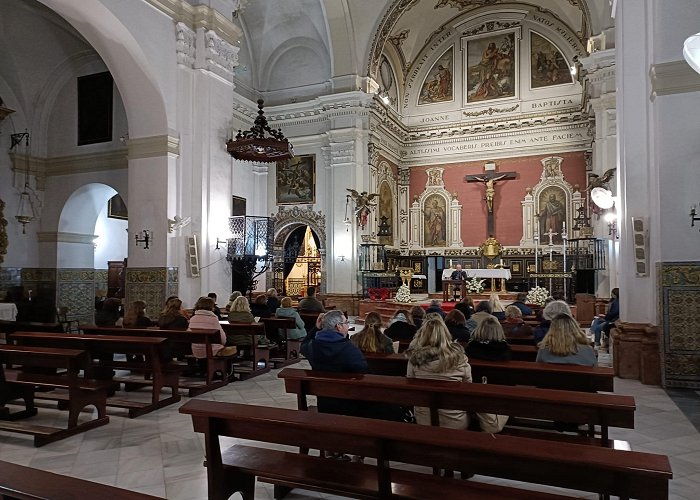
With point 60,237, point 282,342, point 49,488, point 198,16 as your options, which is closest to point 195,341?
point 282,342

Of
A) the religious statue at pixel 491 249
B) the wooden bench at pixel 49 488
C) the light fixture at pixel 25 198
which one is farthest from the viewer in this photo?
the religious statue at pixel 491 249

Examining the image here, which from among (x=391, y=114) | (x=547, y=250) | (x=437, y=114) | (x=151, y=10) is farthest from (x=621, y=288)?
(x=437, y=114)

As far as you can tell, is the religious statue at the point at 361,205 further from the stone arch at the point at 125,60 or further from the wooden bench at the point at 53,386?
the wooden bench at the point at 53,386

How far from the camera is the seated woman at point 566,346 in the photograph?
451 centimetres

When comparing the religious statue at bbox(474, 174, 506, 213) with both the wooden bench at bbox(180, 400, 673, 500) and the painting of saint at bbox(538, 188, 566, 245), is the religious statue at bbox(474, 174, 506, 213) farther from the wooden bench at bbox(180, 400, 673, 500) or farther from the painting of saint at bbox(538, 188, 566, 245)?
the wooden bench at bbox(180, 400, 673, 500)

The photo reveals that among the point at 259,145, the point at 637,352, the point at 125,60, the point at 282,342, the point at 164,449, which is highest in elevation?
the point at 125,60

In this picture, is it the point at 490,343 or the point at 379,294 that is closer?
the point at 490,343

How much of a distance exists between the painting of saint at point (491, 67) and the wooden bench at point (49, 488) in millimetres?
21913

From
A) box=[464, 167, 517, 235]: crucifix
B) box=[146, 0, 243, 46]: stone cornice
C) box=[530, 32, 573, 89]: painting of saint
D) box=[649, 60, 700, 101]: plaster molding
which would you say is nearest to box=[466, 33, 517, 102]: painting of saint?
box=[530, 32, 573, 89]: painting of saint

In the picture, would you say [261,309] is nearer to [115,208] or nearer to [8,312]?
[8,312]

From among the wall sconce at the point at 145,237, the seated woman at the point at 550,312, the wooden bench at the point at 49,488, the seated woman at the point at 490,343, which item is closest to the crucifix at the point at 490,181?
the wall sconce at the point at 145,237

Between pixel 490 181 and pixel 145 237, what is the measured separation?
14.4m

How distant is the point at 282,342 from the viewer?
930 cm

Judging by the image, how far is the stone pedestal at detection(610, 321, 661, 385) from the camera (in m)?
7.15
